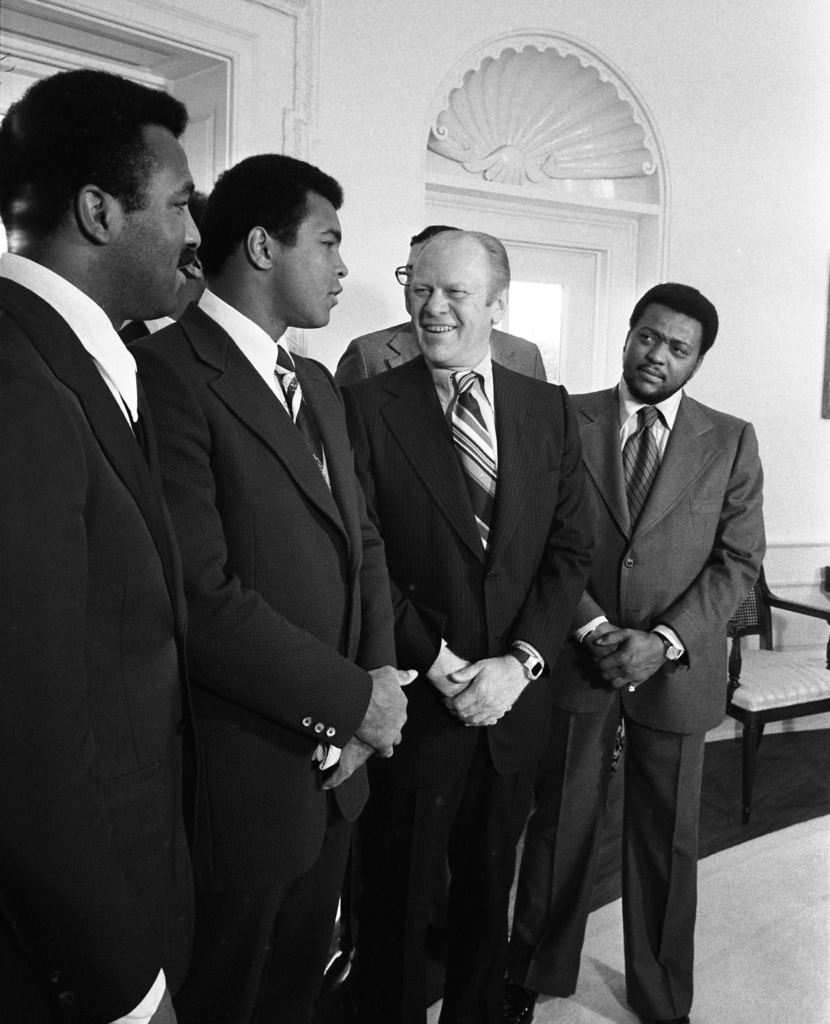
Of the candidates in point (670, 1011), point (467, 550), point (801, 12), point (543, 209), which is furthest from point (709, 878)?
point (801, 12)

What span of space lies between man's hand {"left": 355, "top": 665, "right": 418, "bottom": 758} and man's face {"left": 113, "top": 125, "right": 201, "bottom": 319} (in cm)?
72

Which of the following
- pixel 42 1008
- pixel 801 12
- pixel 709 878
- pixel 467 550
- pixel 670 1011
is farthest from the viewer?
pixel 801 12

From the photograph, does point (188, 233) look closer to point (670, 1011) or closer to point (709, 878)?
point (670, 1011)

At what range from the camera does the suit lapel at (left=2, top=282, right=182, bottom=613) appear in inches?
38.2

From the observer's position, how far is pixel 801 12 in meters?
4.62

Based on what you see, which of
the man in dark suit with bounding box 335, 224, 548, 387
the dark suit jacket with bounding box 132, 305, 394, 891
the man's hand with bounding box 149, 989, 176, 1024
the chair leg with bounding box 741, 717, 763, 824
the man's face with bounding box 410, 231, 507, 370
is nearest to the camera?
the man's hand with bounding box 149, 989, 176, 1024

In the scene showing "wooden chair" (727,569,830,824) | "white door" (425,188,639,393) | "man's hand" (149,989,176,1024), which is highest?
"white door" (425,188,639,393)

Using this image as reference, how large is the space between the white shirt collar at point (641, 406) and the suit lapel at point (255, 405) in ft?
3.60

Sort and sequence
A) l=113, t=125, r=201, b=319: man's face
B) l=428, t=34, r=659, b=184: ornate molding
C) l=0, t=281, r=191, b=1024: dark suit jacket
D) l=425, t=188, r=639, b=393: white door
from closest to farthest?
l=0, t=281, r=191, b=1024: dark suit jacket, l=113, t=125, r=201, b=319: man's face, l=428, t=34, r=659, b=184: ornate molding, l=425, t=188, r=639, b=393: white door

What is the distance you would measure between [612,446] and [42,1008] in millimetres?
1798

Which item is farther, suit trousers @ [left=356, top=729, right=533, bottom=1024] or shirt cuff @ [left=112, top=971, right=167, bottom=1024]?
suit trousers @ [left=356, top=729, right=533, bottom=1024]

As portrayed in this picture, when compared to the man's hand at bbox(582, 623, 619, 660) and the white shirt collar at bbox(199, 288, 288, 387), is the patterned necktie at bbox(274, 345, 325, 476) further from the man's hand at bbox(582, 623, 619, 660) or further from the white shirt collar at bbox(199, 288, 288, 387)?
the man's hand at bbox(582, 623, 619, 660)

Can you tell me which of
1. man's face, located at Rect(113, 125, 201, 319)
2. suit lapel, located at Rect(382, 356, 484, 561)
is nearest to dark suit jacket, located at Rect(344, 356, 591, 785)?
suit lapel, located at Rect(382, 356, 484, 561)

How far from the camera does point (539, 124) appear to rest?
4422 millimetres
